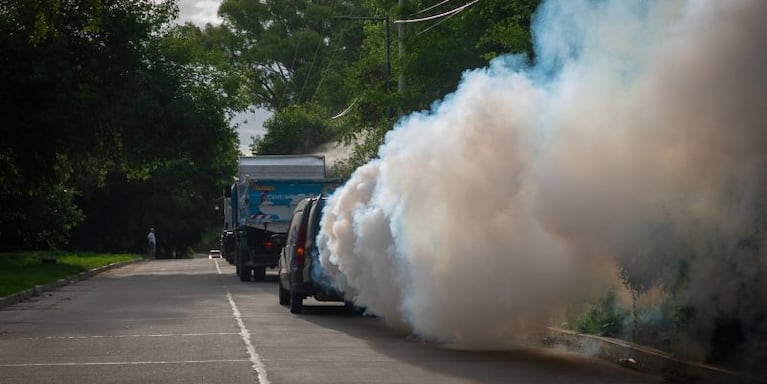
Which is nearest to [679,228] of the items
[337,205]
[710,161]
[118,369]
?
[710,161]

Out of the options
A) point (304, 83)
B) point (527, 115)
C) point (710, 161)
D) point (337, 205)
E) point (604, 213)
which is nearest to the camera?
point (710, 161)

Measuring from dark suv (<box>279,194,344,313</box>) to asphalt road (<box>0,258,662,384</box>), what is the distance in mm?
391

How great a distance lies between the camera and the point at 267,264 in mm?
33031

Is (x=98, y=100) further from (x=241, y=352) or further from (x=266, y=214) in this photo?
(x=241, y=352)

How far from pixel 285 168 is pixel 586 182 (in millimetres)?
23926

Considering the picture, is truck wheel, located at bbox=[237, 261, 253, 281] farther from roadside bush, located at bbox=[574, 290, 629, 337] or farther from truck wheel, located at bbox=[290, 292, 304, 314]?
roadside bush, located at bbox=[574, 290, 629, 337]

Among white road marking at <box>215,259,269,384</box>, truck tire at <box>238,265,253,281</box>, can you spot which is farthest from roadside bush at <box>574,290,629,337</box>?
truck tire at <box>238,265,253,281</box>

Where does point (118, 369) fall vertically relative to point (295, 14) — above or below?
below

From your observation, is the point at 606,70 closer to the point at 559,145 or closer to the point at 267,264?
→ the point at 559,145

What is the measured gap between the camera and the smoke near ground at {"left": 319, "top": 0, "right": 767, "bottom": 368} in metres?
10.7

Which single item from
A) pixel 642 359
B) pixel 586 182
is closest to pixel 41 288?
pixel 586 182

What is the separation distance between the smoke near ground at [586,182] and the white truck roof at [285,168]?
18206 mm

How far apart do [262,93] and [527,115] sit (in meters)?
66.6

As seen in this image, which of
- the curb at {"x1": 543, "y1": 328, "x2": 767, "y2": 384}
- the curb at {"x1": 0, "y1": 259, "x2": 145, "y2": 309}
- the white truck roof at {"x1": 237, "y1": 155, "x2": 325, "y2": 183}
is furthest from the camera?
the white truck roof at {"x1": 237, "y1": 155, "x2": 325, "y2": 183}
